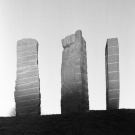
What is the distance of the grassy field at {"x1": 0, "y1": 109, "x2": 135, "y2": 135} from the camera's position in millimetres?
9301

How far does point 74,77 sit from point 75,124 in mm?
3144

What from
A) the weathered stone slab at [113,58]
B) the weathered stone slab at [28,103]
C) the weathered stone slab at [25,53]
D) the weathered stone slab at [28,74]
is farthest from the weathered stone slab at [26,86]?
the weathered stone slab at [113,58]

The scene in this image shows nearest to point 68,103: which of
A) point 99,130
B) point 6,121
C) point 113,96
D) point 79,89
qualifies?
point 79,89

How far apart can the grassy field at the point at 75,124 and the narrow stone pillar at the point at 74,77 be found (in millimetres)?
1454

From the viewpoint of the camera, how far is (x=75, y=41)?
13.2 meters

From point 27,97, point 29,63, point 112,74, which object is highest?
point 29,63

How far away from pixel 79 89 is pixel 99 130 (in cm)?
340

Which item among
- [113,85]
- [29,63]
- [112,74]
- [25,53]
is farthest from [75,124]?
[25,53]

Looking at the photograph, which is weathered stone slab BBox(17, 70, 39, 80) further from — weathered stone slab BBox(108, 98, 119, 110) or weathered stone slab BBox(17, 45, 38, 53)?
weathered stone slab BBox(108, 98, 119, 110)

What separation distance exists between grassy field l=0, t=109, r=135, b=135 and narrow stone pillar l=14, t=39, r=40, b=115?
203cm

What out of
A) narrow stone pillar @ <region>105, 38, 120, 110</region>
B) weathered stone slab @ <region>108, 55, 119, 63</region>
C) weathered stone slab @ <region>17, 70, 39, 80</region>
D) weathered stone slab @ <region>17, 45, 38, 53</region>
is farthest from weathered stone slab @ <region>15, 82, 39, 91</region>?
weathered stone slab @ <region>108, 55, 119, 63</region>

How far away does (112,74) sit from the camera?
492 inches

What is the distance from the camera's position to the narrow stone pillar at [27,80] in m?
13.3

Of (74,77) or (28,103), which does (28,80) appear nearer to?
(28,103)
